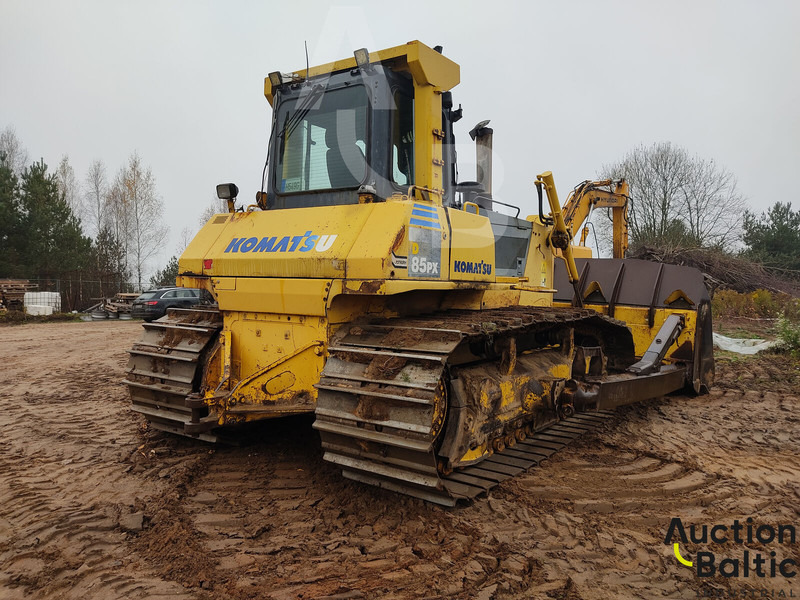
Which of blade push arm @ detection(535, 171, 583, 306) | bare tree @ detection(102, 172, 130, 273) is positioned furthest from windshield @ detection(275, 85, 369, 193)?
bare tree @ detection(102, 172, 130, 273)

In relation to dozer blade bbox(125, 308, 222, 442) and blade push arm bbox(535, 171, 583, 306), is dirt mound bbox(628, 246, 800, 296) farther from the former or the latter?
dozer blade bbox(125, 308, 222, 442)

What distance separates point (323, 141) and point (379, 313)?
1548 millimetres

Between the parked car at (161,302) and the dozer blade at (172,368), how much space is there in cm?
1551

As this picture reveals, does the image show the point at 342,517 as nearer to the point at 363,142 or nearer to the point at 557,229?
the point at 363,142

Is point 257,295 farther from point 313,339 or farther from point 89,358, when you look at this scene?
point 89,358

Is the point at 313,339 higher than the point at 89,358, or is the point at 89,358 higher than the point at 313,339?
the point at 313,339

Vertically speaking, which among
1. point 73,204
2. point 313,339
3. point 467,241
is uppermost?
point 73,204

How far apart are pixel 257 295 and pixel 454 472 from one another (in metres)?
1.92

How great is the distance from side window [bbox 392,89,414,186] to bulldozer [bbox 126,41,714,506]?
1 cm

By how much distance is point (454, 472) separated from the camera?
3.71 meters

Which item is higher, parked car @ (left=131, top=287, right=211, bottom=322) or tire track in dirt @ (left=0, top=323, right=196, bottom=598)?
parked car @ (left=131, top=287, right=211, bottom=322)

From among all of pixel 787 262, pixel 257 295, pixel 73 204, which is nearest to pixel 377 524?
pixel 257 295

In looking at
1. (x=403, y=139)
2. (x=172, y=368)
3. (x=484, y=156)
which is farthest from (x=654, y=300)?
(x=172, y=368)

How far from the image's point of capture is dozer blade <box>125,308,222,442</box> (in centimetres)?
429
